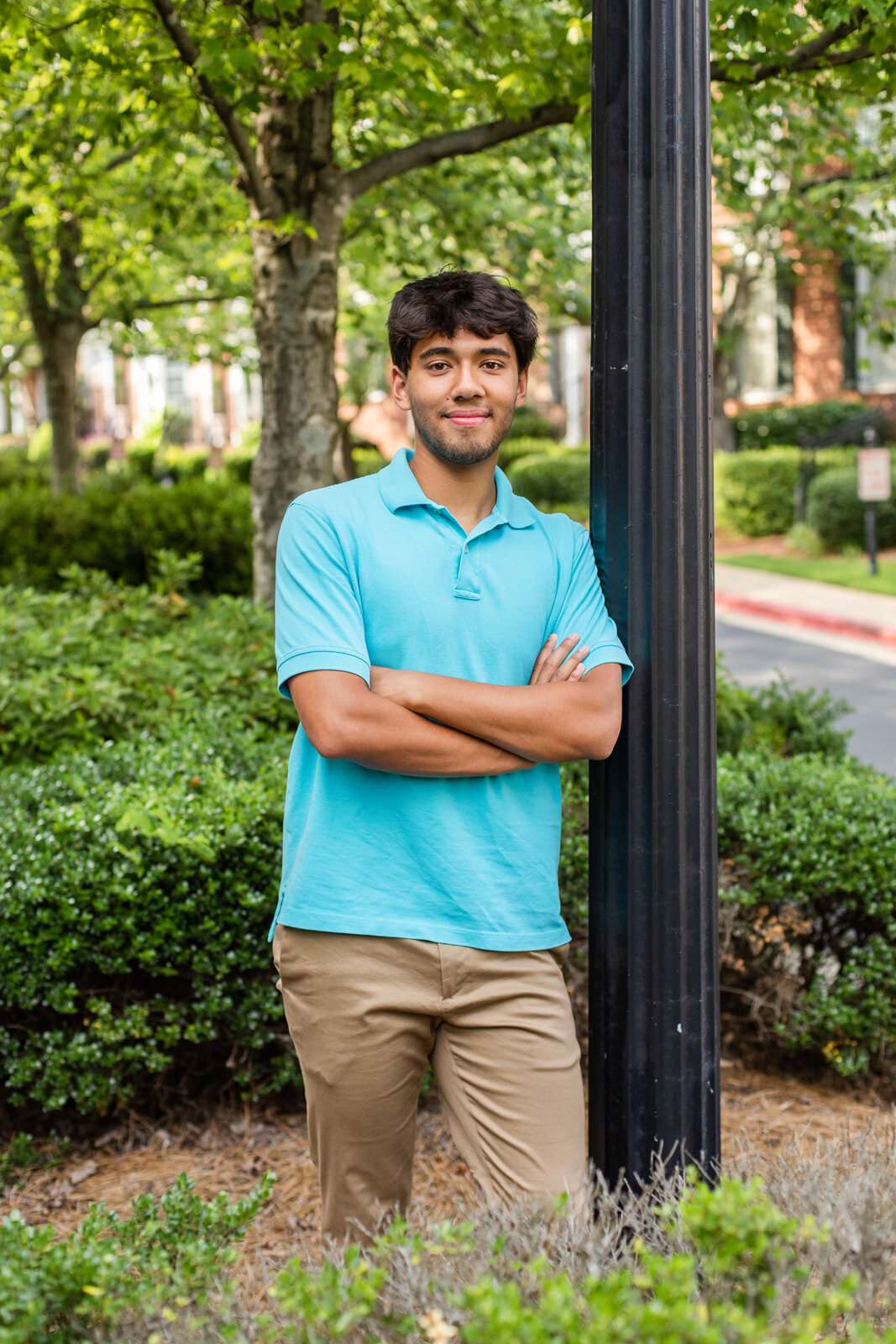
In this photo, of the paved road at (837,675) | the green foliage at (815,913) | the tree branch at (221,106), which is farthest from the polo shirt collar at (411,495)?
the paved road at (837,675)

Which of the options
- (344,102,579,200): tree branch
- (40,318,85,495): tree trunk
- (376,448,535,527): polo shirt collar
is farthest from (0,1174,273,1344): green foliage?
(40,318,85,495): tree trunk

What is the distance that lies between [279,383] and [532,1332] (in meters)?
4.99

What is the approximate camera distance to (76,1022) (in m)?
3.57

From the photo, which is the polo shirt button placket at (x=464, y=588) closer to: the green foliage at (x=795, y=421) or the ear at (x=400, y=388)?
the ear at (x=400, y=388)

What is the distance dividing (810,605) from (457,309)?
1260 centimetres

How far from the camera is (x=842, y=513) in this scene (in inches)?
696

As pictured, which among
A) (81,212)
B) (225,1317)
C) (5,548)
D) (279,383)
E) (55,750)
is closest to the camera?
(225,1317)

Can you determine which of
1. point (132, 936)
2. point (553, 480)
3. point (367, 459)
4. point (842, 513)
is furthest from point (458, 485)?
point (367, 459)

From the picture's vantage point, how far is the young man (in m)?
2.24

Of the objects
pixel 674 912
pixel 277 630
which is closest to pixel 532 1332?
pixel 674 912

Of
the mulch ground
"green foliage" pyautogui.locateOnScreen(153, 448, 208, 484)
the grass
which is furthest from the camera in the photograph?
"green foliage" pyautogui.locateOnScreen(153, 448, 208, 484)

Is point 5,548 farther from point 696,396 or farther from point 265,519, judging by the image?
point 696,396

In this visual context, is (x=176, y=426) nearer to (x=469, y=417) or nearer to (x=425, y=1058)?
(x=469, y=417)

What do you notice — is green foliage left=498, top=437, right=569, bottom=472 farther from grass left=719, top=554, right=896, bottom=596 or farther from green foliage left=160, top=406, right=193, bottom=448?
green foliage left=160, top=406, right=193, bottom=448
